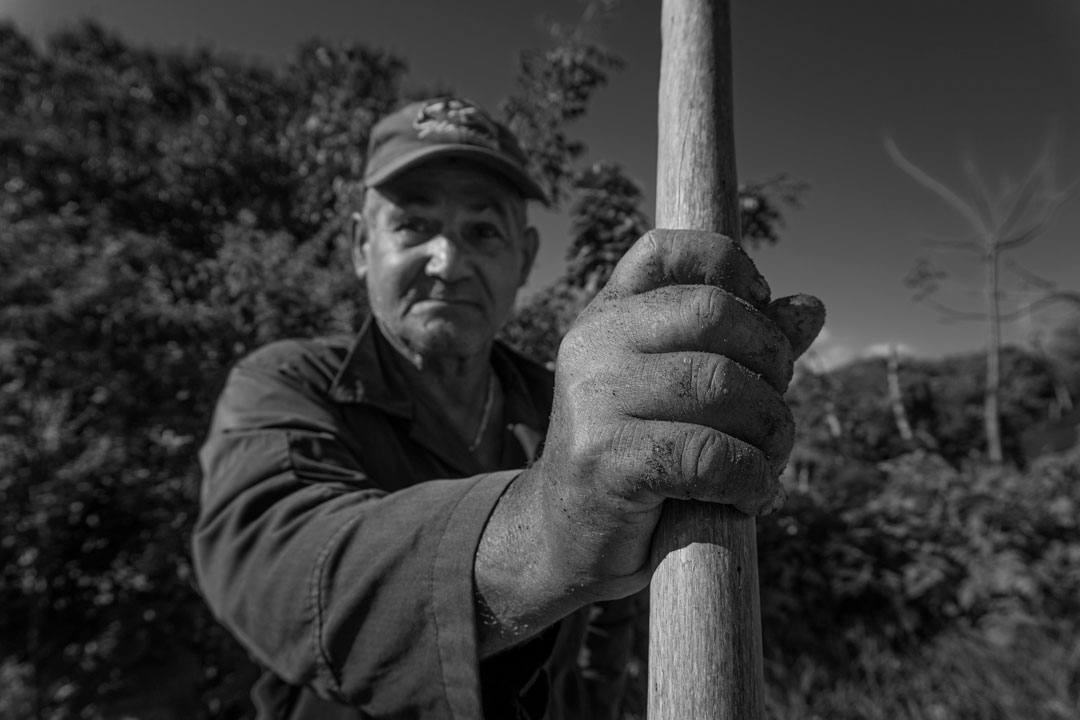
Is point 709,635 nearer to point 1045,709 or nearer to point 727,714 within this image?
point 727,714

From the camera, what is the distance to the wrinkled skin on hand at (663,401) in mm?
716

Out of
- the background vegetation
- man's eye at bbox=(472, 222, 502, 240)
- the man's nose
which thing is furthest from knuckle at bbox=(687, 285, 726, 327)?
the background vegetation

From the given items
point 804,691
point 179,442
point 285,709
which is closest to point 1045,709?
point 804,691

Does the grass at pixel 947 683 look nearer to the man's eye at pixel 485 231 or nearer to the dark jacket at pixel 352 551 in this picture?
the dark jacket at pixel 352 551

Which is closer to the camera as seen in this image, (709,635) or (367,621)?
(709,635)

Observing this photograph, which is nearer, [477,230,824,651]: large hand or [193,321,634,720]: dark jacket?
[477,230,824,651]: large hand

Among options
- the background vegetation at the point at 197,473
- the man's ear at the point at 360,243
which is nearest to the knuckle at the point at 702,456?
the man's ear at the point at 360,243

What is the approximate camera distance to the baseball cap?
1.81 meters

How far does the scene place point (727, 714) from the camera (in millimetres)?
696

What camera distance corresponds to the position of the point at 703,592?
730 mm

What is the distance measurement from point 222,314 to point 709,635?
3.35 m

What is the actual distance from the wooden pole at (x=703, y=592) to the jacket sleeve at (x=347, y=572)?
0.97 feet

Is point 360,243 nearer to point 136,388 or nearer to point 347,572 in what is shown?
point 347,572

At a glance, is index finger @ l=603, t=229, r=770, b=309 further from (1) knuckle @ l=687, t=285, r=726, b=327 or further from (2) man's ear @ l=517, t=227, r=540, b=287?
(2) man's ear @ l=517, t=227, r=540, b=287
